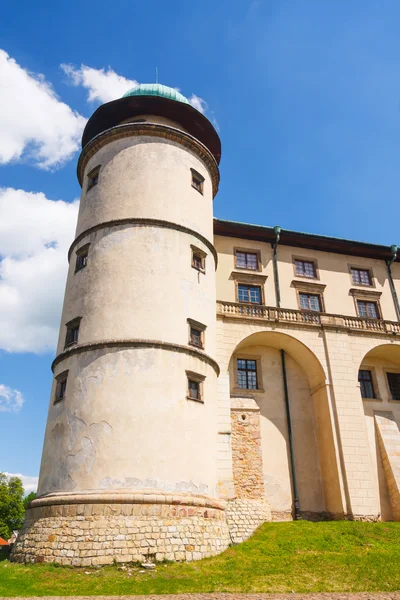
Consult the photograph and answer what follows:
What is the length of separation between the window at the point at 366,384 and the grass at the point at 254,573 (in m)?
9.94

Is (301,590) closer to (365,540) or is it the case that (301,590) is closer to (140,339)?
(365,540)

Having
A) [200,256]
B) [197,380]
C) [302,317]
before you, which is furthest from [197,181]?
[197,380]

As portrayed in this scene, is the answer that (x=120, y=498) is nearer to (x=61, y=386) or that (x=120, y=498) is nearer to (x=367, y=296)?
(x=61, y=386)

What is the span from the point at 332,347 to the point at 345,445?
4.97 m

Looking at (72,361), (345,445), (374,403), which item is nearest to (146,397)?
(72,361)

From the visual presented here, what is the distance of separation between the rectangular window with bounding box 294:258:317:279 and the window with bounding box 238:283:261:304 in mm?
3235

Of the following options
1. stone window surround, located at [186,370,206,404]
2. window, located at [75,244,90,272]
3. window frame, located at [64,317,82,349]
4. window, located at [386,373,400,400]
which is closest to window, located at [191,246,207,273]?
window, located at [75,244,90,272]

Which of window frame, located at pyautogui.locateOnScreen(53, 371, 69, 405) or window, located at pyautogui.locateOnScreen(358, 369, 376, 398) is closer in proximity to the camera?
window frame, located at pyautogui.locateOnScreen(53, 371, 69, 405)

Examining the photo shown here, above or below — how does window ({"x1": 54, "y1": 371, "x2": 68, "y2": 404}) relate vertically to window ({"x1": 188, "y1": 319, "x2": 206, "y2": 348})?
below

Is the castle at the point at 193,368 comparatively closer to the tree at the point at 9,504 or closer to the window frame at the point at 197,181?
the window frame at the point at 197,181

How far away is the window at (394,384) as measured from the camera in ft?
87.8

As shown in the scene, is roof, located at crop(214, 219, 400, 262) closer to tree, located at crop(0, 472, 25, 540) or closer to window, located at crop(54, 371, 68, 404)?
window, located at crop(54, 371, 68, 404)

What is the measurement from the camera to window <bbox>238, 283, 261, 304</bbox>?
2669cm

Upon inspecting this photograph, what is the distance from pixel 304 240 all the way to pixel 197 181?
892cm
